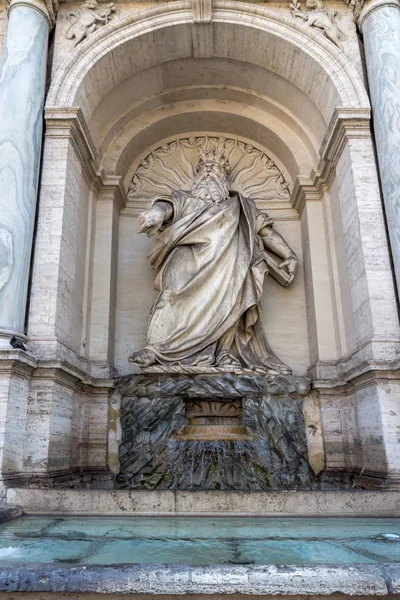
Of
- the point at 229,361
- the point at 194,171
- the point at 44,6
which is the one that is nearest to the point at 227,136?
the point at 194,171

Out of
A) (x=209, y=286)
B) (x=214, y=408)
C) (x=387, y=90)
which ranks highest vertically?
(x=387, y=90)

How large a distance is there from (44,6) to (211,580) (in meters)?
7.36

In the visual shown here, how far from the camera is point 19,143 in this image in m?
5.98

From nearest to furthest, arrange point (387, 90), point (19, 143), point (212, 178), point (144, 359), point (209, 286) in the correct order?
point (19, 143)
point (387, 90)
point (144, 359)
point (209, 286)
point (212, 178)

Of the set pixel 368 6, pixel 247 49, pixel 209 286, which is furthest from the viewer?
pixel 247 49

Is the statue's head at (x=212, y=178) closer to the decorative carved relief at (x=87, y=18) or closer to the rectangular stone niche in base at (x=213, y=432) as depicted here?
the decorative carved relief at (x=87, y=18)

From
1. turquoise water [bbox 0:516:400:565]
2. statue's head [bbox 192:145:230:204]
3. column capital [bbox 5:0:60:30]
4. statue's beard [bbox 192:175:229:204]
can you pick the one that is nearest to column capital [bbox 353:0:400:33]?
statue's head [bbox 192:145:230:204]

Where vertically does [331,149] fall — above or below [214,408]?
above

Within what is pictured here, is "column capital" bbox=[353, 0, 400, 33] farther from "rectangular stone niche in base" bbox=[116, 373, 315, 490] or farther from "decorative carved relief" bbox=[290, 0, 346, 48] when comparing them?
"rectangular stone niche in base" bbox=[116, 373, 315, 490]

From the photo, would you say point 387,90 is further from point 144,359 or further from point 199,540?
point 199,540

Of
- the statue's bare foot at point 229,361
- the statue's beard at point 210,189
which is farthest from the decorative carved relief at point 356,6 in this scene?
the statue's bare foot at point 229,361

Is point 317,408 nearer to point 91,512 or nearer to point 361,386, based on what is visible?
point 361,386

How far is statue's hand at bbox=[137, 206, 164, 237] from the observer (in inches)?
271

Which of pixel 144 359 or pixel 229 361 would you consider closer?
pixel 144 359
